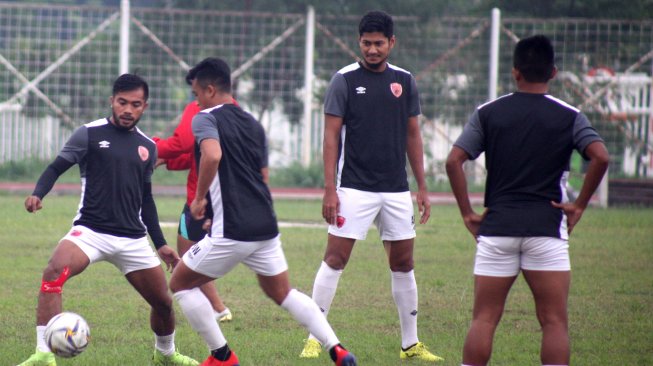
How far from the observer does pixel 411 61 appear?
2222cm

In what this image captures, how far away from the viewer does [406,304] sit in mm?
7172

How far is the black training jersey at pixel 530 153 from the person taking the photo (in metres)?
5.48

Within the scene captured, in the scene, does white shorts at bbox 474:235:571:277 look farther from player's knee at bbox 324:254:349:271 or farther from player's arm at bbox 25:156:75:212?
player's arm at bbox 25:156:75:212

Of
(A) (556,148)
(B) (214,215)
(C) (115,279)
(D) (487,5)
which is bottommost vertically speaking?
(C) (115,279)

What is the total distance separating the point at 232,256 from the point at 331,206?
42.1 inches

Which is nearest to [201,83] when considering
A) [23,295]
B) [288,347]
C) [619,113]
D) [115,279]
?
[288,347]

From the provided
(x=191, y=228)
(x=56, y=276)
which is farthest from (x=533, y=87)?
(x=191, y=228)

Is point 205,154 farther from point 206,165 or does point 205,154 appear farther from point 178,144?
point 178,144

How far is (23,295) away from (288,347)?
295 cm

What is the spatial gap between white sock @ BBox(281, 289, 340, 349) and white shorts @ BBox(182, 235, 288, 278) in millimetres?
189

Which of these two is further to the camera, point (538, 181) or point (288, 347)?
point (288, 347)

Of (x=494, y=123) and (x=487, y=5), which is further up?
(x=487, y=5)

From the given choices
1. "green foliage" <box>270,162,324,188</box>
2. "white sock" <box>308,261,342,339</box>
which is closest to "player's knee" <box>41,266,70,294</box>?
"white sock" <box>308,261,342,339</box>

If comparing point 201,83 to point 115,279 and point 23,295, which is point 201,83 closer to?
point 23,295
